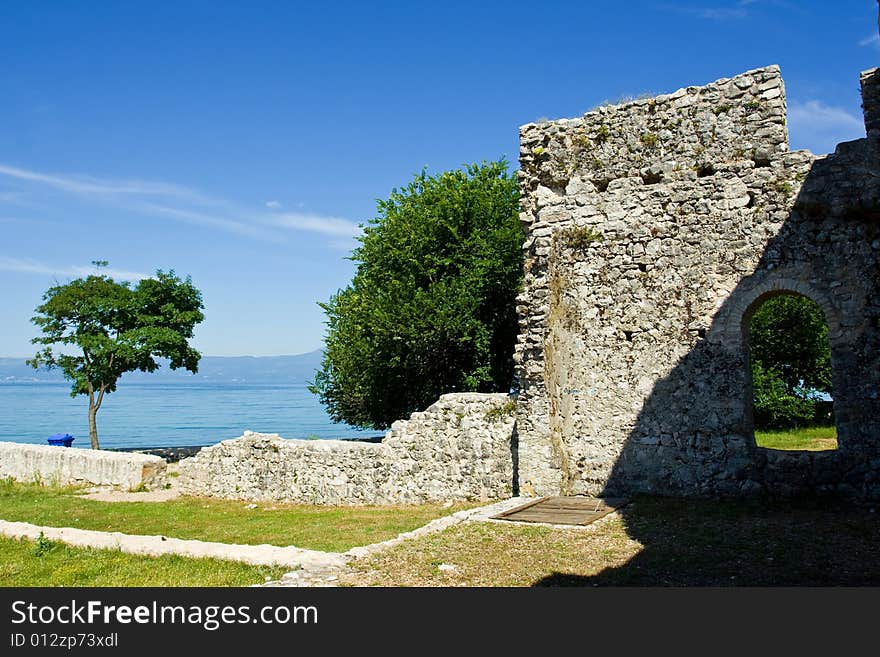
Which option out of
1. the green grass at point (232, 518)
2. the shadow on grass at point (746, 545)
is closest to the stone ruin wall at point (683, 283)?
the shadow on grass at point (746, 545)

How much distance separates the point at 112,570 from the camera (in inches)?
309

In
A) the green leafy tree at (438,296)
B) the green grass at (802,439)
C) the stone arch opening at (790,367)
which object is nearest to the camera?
the green grass at (802,439)

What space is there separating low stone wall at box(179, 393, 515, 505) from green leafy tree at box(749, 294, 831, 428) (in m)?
13.5

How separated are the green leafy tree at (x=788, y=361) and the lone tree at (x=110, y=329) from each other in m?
19.5

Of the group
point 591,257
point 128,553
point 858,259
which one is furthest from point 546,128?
point 128,553

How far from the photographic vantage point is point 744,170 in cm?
1014

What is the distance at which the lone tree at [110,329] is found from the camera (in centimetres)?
2348

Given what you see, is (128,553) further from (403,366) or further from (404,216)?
(404,216)

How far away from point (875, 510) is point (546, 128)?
24.7 feet

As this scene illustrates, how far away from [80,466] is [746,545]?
16.2m

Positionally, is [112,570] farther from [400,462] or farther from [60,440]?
[60,440]

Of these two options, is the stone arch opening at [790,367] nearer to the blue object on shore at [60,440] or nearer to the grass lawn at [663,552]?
the grass lawn at [663,552]

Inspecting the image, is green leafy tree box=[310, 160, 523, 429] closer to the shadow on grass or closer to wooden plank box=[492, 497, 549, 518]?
wooden plank box=[492, 497, 549, 518]

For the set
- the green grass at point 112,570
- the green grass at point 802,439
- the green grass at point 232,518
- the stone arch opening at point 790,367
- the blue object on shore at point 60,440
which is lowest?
the green grass at point 232,518
